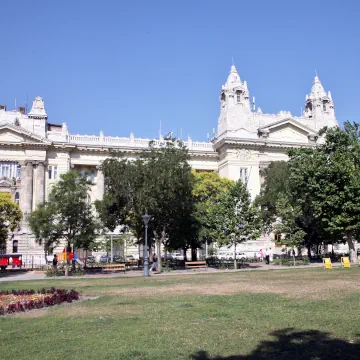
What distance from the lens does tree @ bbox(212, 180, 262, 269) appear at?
4006 cm

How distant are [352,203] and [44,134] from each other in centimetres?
4556

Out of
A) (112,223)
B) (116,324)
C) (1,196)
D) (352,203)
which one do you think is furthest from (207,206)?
(116,324)

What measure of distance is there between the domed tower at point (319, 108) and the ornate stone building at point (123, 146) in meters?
0.17

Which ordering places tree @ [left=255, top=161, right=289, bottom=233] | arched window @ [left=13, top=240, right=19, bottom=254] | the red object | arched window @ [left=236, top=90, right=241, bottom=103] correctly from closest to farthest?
1. the red object
2. tree @ [left=255, top=161, right=289, bottom=233]
3. arched window @ [left=13, top=240, right=19, bottom=254]
4. arched window @ [left=236, top=90, right=241, bottom=103]

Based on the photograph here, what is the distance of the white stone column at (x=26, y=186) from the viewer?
62594 millimetres

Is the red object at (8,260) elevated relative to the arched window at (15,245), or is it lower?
lower

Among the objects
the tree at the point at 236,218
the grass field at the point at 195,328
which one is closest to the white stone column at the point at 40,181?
the tree at the point at 236,218

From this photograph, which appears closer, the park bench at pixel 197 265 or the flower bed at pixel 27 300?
the flower bed at pixel 27 300

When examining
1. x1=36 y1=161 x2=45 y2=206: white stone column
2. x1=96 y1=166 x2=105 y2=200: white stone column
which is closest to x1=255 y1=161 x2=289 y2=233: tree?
x1=96 y1=166 x2=105 y2=200: white stone column

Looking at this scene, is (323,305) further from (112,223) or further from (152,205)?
(112,223)

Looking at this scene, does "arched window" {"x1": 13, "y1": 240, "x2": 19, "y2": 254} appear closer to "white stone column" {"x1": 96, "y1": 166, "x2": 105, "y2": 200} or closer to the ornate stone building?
the ornate stone building

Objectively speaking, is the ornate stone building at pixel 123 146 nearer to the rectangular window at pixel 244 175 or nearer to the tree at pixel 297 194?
the rectangular window at pixel 244 175

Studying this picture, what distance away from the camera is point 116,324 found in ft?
39.8

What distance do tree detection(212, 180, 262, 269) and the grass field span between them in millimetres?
22137
